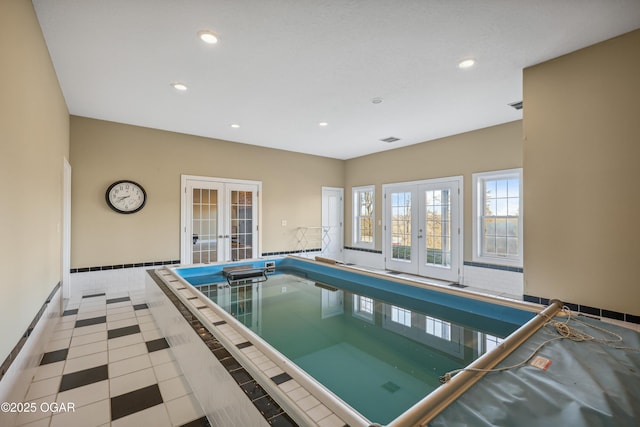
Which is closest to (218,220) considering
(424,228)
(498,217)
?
(424,228)

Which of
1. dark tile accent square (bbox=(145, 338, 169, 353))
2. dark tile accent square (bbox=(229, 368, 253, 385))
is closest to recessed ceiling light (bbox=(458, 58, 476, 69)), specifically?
dark tile accent square (bbox=(229, 368, 253, 385))

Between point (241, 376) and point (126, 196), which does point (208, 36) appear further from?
point (126, 196)

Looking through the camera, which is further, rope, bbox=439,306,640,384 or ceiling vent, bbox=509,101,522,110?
ceiling vent, bbox=509,101,522,110

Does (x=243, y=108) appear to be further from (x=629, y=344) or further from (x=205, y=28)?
(x=629, y=344)

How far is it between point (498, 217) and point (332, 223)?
375 cm

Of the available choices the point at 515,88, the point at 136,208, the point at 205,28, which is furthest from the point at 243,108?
the point at 515,88

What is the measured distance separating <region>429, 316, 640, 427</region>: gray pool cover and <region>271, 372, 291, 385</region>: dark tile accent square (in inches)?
23.2

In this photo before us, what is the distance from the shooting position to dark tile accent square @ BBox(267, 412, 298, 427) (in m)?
0.98

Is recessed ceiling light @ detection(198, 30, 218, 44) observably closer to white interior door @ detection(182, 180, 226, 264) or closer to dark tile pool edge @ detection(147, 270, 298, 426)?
dark tile pool edge @ detection(147, 270, 298, 426)

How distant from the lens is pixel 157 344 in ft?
9.18

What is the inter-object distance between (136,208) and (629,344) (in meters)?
5.71

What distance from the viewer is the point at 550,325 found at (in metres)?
1.79

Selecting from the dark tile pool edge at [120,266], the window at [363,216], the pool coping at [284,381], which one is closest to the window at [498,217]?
the window at [363,216]

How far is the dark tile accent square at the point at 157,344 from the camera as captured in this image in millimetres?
2711
